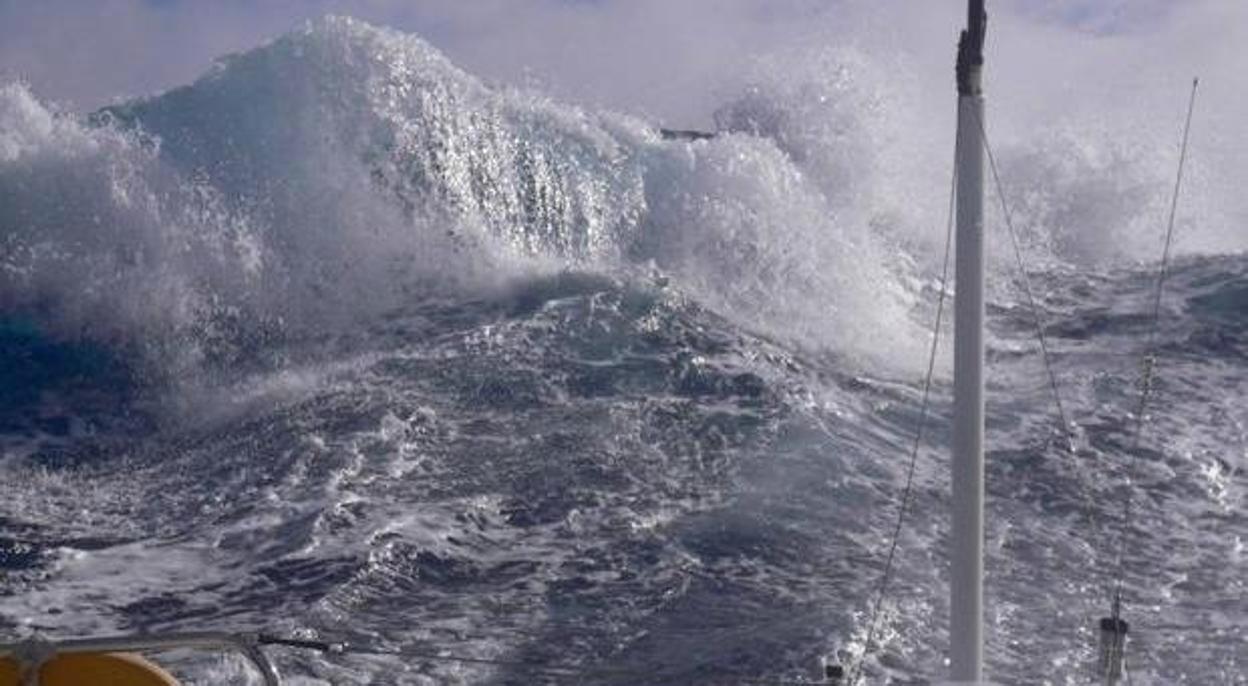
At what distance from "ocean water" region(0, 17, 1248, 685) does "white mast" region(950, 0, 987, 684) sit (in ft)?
7.70

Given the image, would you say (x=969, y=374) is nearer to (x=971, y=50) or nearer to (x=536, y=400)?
(x=971, y=50)

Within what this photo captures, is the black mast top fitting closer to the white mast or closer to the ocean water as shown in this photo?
the white mast

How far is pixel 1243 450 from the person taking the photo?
34.2 ft

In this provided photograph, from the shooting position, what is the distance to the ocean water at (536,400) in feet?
23.7

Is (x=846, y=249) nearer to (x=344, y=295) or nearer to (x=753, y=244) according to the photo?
(x=753, y=244)

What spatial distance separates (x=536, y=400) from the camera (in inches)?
416

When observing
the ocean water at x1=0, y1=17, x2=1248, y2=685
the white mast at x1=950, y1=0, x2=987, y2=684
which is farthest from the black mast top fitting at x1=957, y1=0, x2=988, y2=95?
the ocean water at x1=0, y1=17, x2=1248, y2=685

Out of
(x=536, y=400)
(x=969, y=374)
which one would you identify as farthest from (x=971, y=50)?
(x=536, y=400)

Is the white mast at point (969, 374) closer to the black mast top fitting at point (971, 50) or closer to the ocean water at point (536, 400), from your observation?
the black mast top fitting at point (971, 50)

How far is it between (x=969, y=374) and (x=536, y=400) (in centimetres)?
695

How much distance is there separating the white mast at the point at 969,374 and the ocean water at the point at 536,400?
235cm

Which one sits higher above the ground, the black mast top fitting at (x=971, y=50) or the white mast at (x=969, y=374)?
the black mast top fitting at (x=971, y=50)

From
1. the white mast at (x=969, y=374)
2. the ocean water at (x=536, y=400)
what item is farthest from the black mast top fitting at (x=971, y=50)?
the ocean water at (x=536, y=400)

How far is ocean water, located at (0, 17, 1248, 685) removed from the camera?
724cm
